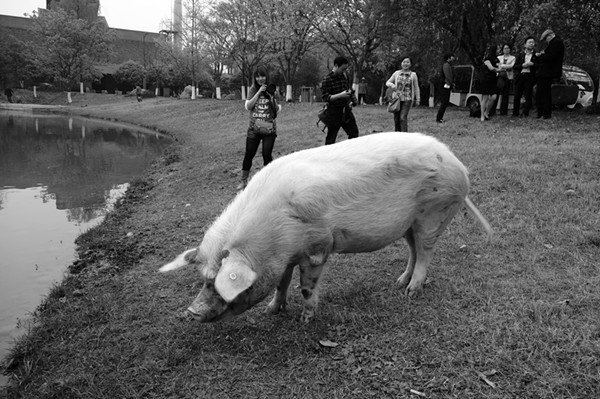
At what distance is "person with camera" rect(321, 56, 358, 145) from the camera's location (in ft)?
27.9

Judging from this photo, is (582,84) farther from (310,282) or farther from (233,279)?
(233,279)

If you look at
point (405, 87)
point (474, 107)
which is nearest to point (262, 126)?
point (405, 87)

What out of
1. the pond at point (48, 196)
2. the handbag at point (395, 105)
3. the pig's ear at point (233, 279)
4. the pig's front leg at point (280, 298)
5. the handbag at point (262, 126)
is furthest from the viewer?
the handbag at point (395, 105)

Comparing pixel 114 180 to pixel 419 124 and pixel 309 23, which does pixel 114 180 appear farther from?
pixel 309 23

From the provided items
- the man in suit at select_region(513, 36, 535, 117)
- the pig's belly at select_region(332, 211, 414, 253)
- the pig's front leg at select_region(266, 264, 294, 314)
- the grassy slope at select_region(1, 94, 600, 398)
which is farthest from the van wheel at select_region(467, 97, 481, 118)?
the pig's front leg at select_region(266, 264, 294, 314)

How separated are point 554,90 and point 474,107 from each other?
371 cm

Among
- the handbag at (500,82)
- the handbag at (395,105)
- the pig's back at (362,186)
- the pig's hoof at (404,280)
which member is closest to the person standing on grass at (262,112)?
the handbag at (395,105)

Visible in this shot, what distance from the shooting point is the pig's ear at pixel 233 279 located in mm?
3438

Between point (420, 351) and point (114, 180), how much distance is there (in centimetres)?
1059

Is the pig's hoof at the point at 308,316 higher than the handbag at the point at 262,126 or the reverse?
the reverse

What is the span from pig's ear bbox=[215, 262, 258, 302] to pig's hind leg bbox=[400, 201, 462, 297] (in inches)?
67.7

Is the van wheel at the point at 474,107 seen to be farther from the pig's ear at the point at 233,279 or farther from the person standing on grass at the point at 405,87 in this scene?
the pig's ear at the point at 233,279

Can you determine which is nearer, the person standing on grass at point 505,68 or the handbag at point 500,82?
the person standing on grass at point 505,68

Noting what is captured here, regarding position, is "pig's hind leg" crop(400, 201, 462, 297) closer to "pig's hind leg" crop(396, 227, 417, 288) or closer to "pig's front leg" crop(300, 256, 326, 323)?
"pig's hind leg" crop(396, 227, 417, 288)
